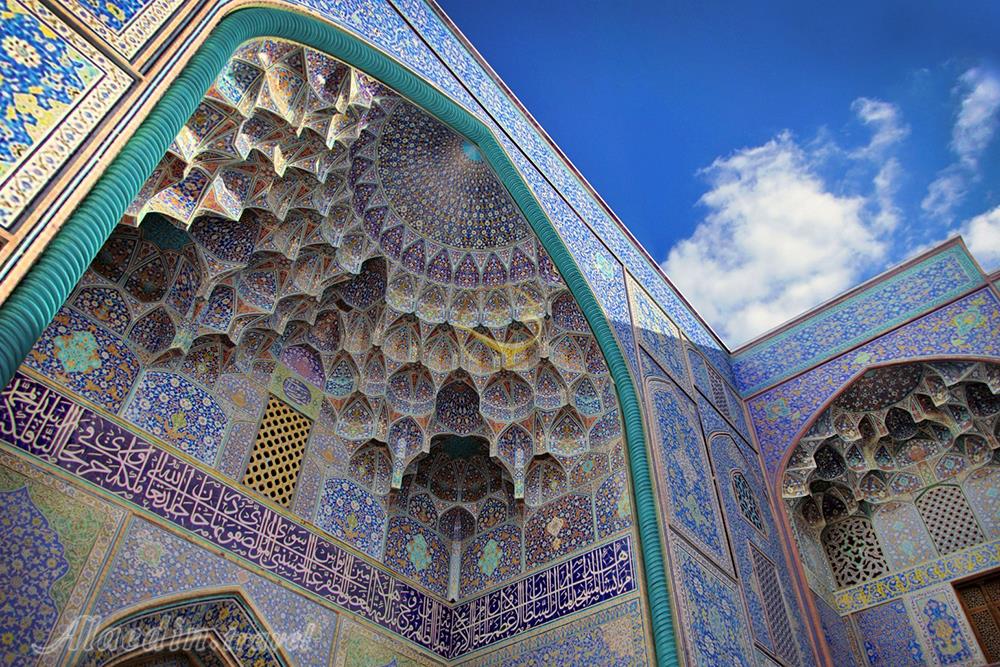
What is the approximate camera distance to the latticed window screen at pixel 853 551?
7098 millimetres

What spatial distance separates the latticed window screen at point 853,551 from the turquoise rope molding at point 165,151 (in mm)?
3239

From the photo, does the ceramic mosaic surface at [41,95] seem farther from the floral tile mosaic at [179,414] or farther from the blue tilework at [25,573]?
the floral tile mosaic at [179,414]

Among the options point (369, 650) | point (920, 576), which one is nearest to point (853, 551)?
point (920, 576)

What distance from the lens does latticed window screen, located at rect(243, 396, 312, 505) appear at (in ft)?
18.5

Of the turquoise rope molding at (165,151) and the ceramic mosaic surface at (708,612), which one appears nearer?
the turquoise rope molding at (165,151)

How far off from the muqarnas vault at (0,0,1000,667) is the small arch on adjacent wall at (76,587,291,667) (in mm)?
21

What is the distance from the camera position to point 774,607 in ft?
20.1

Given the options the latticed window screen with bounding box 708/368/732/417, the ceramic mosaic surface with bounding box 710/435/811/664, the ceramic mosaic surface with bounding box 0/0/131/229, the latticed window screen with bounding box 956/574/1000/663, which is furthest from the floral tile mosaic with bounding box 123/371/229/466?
the latticed window screen with bounding box 956/574/1000/663

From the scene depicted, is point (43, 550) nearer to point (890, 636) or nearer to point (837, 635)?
point (837, 635)

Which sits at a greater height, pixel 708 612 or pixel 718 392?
pixel 718 392

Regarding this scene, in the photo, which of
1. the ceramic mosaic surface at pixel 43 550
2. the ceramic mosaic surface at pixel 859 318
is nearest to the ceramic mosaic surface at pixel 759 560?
the ceramic mosaic surface at pixel 859 318

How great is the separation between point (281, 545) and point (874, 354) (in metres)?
5.91

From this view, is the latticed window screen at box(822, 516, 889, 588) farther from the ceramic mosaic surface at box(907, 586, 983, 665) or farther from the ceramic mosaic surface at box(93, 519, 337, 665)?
the ceramic mosaic surface at box(93, 519, 337, 665)

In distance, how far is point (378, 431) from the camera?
21.8 feet
